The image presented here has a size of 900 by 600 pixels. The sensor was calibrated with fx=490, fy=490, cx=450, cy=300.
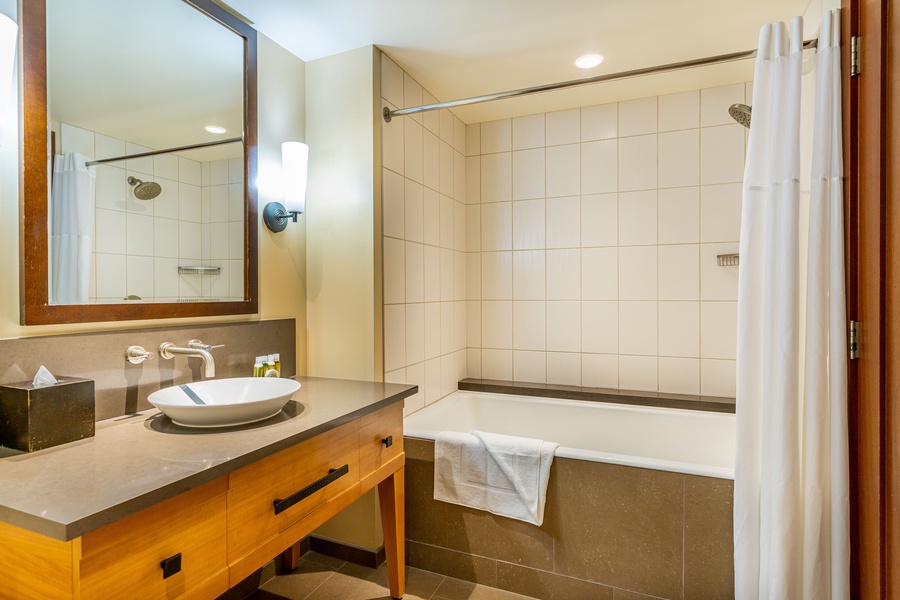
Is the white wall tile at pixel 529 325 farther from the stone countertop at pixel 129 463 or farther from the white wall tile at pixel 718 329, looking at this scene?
the stone countertop at pixel 129 463

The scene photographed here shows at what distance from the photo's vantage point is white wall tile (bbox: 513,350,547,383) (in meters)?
2.98

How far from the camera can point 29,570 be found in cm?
87

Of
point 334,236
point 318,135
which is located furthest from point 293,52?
point 334,236

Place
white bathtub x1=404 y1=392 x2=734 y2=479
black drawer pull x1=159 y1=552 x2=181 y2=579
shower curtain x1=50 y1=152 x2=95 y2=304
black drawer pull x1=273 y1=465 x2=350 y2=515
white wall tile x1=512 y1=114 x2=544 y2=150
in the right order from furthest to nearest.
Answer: white wall tile x1=512 y1=114 x2=544 y2=150
white bathtub x1=404 y1=392 x2=734 y2=479
shower curtain x1=50 y1=152 x2=95 y2=304
black drawer pull x1=273 y1=465 x2=350 y2=515
black drawer pull x1=159 y1=552 x2=181 y2=579

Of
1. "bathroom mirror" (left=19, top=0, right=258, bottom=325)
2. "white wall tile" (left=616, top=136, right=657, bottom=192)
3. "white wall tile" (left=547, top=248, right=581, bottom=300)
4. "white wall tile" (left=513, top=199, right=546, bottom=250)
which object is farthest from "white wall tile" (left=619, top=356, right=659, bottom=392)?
"bathroom mirror" (left=19, top=0, right=258, bottom=325)

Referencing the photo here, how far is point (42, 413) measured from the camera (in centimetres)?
111

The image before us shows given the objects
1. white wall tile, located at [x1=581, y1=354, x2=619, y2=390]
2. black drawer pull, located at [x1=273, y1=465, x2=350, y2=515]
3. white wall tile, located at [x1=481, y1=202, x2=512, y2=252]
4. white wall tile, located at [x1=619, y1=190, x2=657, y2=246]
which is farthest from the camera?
white wall tile, located at [x1=481, y1=202, x2=512, y2=252]

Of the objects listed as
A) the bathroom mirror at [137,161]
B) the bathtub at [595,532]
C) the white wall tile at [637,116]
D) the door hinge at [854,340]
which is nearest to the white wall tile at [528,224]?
the white wall tile at [637,116]

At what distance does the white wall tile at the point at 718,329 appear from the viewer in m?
2.57

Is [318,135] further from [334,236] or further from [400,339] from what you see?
[400,339]

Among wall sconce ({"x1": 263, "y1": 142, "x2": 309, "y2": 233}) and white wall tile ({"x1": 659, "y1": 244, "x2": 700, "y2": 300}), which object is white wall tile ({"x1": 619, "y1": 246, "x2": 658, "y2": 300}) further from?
wall sconce ({"x1": 263, "y1": 142, "x2": 309, "y2": 233})

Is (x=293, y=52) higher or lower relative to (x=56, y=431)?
higher

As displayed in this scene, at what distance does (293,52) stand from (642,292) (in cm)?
214

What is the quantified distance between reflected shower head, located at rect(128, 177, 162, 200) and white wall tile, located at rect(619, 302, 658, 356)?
230cm
